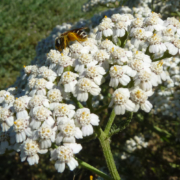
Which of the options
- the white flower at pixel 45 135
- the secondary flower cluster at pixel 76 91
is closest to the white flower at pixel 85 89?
the secondary flower cluster at pixel 76 91

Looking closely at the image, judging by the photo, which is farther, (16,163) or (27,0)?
(27,0)

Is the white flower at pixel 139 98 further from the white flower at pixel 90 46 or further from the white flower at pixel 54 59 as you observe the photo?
the white flower at pixel 54 59

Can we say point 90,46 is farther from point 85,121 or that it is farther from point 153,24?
point 85,121

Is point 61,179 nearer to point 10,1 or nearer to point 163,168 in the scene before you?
point 163,168

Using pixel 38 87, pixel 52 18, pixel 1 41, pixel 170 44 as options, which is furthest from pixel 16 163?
pixel 52 18

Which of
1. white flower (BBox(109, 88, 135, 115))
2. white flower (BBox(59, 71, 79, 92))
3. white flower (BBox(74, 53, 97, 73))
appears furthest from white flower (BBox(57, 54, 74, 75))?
white flower (BBox(109, 88, 135, 115))

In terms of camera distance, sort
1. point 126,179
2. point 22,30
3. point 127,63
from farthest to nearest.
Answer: point 22,30, point 126,179, point 127,63
